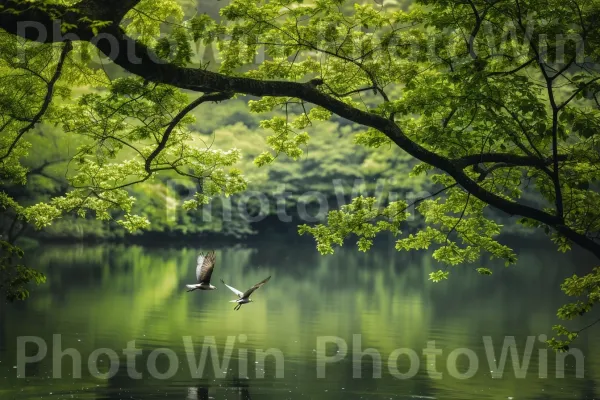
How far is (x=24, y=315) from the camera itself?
59.0 feet

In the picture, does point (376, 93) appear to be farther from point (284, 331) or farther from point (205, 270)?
point (284, 331)

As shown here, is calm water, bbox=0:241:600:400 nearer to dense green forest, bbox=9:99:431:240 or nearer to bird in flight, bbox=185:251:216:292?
bird in flight, bbox=185:251:216:292

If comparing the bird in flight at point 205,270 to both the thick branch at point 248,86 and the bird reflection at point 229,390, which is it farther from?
the bird reflection at point 229,390

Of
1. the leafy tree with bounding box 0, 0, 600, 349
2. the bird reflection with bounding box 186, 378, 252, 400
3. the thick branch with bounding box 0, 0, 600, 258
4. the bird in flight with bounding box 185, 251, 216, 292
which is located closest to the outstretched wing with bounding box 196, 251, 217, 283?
the bird in flight with bounding box 185, 251, 216, 292

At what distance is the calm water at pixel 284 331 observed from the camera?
39.8ft

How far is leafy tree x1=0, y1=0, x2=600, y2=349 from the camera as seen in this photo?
7258 millimetres

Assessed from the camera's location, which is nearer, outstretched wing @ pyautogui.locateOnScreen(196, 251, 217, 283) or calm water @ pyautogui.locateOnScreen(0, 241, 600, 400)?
outstretched wing @ pyautogui.locateOnScreen(196, 251, 217, 283)

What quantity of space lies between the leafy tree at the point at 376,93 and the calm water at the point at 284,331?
110 inches

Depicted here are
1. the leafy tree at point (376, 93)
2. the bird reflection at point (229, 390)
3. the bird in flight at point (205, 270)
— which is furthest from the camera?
the bird reflection at point (229, 390)

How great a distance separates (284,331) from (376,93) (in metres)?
9.22

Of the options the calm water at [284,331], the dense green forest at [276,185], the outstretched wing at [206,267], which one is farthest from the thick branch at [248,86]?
the dense green forest at [276,185]

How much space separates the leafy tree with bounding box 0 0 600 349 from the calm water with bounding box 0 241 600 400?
2.80 meters

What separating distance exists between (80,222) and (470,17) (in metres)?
35.9

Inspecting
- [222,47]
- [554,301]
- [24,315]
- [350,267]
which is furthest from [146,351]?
[350,267]
